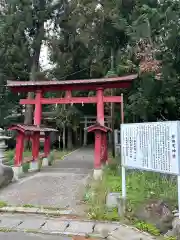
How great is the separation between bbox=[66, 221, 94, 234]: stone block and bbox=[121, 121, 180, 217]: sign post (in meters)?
1.55

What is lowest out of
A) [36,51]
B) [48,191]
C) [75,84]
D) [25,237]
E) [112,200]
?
[25,237]

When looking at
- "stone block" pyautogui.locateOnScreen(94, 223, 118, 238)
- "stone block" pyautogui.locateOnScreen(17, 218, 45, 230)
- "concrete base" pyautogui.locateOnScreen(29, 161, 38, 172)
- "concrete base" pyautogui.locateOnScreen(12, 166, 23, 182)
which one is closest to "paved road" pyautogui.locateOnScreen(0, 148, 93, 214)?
"concrete base" pyautogui.locateOnScreen(12, 166, 23, 182)

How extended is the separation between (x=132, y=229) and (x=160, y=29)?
10836 mm

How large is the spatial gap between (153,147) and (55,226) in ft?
8.40

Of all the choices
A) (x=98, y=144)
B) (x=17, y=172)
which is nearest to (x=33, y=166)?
(x=17, y=172)

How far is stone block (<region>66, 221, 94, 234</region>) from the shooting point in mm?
6023

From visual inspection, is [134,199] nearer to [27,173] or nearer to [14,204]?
[14,204]

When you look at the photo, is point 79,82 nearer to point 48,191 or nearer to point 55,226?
point 48,191

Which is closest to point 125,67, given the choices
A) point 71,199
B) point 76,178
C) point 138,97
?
point 138,97

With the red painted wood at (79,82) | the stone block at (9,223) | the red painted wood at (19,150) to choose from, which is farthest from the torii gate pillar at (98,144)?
the stone block at (9,223)

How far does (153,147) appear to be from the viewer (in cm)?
616

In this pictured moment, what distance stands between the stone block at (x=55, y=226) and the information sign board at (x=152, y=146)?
1.87 meters

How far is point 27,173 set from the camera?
12430 mm

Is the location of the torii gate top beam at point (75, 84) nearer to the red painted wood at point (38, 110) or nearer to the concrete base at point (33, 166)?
the red painted wood at point (38, 110)
